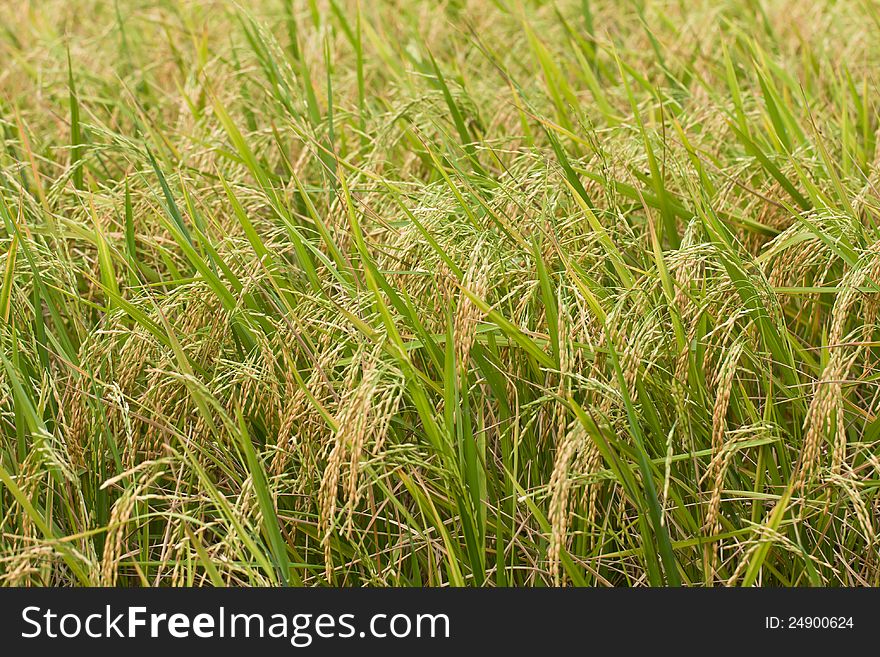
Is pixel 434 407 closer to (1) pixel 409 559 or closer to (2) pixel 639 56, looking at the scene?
A: (1) pixel 409 559

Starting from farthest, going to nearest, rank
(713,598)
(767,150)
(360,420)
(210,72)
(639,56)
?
1. (639,56)
2. (210,72)
3. (767,150)
4. (713,598)
5. (360,420)

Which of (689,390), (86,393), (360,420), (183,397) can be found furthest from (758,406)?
(86,393)

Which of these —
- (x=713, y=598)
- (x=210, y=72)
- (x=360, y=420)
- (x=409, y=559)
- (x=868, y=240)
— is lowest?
(x=713, y=598)

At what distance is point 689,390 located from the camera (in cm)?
183

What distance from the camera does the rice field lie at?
5.52 feet

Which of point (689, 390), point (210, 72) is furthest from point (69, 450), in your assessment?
point (210, 72)

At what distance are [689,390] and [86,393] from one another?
42.0 inches

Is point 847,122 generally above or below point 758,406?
above

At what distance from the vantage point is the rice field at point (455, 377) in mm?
1683

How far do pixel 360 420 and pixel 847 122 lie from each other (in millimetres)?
1665

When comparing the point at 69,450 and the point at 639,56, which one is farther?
the point at 639,56

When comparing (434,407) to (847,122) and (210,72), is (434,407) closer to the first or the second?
(847,122)

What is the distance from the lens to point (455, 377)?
168 cm

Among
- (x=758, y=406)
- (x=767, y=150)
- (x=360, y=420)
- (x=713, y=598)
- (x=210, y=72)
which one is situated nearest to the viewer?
(x=360, y=420)
